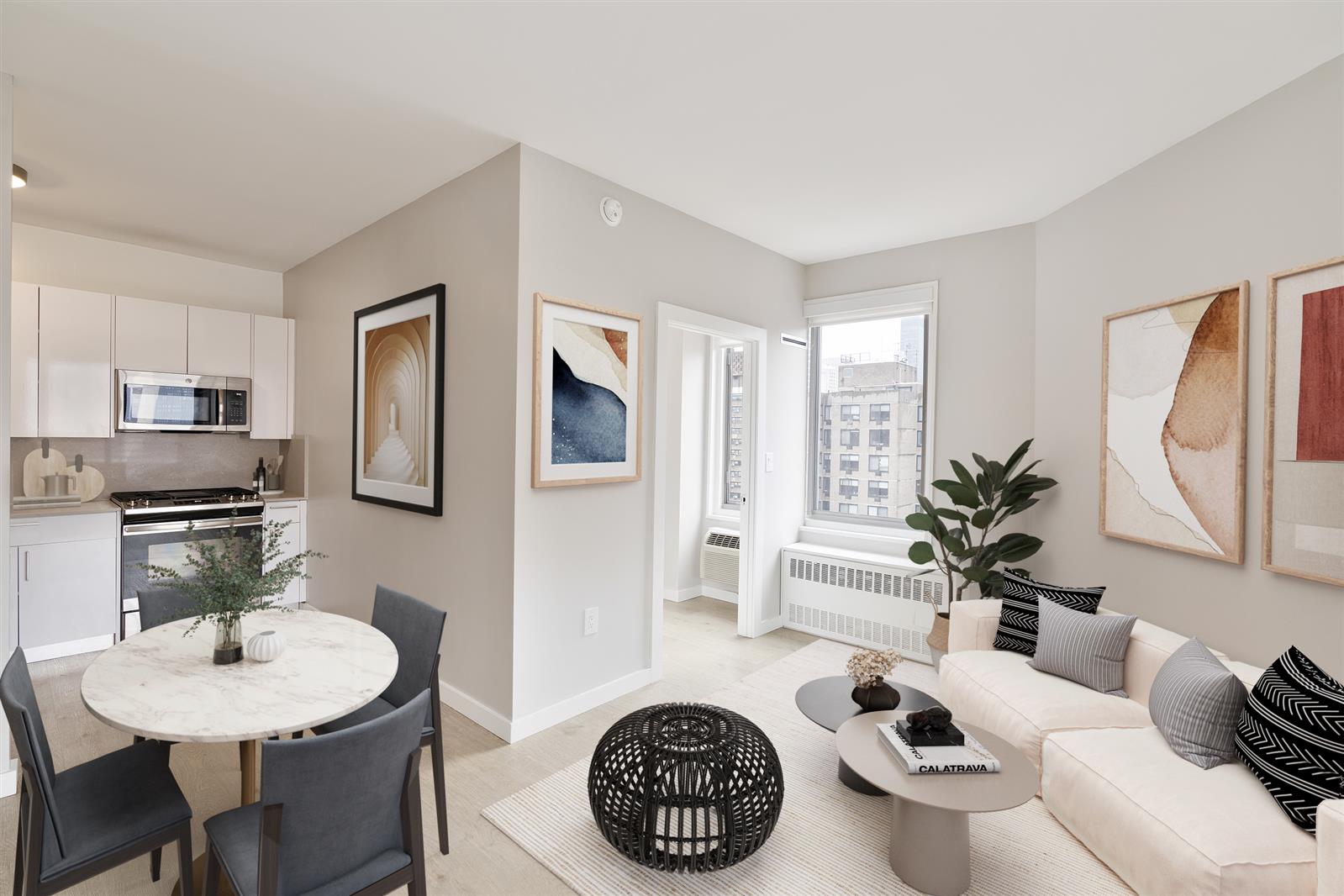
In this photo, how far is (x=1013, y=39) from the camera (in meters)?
2.09

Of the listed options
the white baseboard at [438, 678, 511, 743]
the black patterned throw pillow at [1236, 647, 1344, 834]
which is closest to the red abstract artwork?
the black patterned throw pillow at [1236, 647, 1344, 834]

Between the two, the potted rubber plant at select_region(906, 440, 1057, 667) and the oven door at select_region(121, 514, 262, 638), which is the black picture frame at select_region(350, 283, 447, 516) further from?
the potted rubber plant at select_region(906, 440, 1057, 667)

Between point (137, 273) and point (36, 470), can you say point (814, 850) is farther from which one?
point (137, 273)

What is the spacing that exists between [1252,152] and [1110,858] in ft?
8.78

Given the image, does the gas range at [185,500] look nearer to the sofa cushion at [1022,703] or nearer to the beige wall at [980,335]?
the sofa cushion at [1022,703]

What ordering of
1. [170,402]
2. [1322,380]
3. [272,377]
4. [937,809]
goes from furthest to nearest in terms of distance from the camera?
1. [272,377]
2. [170,402]
3. [1322,380]
4. [937,809]

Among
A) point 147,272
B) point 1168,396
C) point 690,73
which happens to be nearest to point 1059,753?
point 1168,396

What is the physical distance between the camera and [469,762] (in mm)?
2744

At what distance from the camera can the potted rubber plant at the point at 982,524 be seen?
137 inches

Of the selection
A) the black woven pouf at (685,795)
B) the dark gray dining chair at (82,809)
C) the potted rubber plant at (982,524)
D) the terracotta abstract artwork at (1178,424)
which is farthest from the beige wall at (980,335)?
the dark gray dining chair at (82,809)

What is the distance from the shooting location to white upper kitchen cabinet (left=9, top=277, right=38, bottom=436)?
12.6ft

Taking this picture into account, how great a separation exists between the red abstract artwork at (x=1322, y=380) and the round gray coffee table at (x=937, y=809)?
1512 millimetres

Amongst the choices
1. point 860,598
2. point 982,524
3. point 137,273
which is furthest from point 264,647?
point 137,273

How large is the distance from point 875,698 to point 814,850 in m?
0.60
